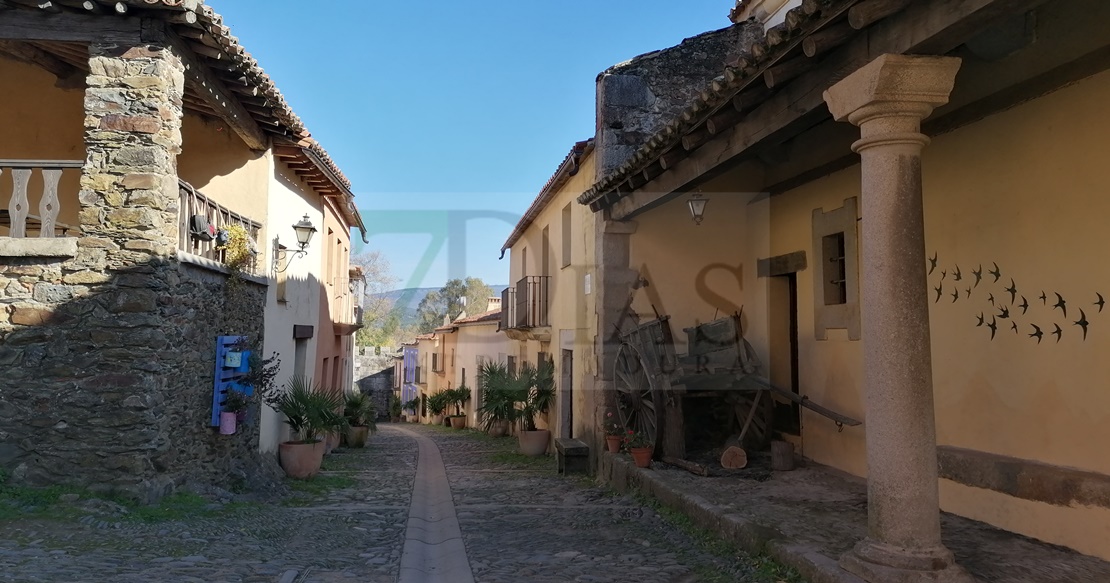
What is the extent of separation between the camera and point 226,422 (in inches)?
283

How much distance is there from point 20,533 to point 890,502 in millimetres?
5458

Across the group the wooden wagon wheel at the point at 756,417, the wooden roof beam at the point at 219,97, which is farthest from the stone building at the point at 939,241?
the wooden roof beam at the point at 219,97

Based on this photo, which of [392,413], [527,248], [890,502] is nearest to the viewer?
[890,502]

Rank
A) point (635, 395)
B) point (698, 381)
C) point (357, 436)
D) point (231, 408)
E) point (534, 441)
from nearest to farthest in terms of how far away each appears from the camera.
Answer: point (231, 408) < point (698, 381) < point (635, 395) < point (534, 441) < point (357, 436)

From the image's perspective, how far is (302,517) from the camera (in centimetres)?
679

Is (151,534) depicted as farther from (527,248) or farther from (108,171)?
(527,248)

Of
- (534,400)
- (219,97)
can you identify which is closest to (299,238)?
(219,97)

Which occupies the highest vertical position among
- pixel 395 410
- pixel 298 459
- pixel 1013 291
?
pixel 1013 291

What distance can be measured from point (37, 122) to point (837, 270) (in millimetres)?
8797

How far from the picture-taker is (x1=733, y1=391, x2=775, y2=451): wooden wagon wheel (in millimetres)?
8039

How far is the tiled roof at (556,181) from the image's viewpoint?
1059 cm

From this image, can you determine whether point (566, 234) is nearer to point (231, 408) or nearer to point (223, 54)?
point (231, 408)

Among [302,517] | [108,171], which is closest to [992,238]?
[302,517]

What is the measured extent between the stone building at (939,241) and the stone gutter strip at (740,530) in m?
0.24
